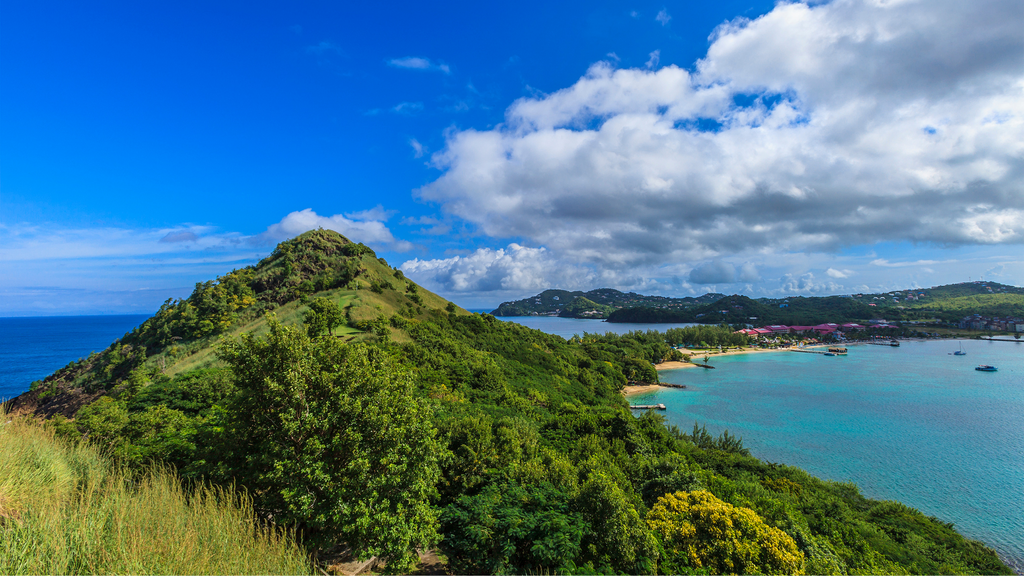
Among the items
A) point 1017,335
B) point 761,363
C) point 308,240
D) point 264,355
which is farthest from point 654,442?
point 1017,335

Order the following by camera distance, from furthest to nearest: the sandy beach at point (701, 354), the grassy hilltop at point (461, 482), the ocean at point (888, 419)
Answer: the sandy beach at point (701, 354) → the ocean at point (888, 419) → the grassy hilltop at point (461, 482)

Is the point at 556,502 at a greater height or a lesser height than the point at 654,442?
greater

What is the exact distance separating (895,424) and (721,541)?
211 ft

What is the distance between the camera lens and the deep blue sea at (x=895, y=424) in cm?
3494

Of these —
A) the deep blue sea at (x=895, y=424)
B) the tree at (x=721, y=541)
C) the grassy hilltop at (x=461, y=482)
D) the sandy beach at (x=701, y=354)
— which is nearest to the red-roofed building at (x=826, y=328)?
the sandy beach at (x=701, y=354)

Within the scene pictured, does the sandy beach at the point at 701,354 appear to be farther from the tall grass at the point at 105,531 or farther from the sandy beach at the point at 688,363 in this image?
the tall grass at the point at 105,531

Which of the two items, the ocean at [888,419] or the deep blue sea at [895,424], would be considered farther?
the ocean at [888,419]

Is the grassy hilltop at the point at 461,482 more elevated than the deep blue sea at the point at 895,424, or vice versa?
the grassy hilltop at the point at 461,482

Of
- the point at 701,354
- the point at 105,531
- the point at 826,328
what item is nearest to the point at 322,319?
the point at 105,531

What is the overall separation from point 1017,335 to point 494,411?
723 feet

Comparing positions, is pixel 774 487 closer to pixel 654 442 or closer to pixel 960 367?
pixel 654 442

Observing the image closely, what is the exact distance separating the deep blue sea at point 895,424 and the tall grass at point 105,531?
4206cm

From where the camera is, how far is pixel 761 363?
113125 mm

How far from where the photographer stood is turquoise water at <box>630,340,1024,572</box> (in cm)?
3500
